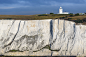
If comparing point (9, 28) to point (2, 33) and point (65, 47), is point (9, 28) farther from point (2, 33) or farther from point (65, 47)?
point (65, 47)

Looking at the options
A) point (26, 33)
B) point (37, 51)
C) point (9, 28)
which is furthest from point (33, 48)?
point (9, 28)

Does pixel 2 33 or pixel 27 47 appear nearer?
pixel 27 47

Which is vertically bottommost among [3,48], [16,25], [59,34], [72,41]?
[3,48]

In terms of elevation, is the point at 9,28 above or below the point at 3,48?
above

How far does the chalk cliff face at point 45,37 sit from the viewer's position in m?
18.6

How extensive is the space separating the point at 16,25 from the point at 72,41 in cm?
1188

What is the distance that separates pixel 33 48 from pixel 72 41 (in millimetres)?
7677

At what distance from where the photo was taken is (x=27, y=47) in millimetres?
19203

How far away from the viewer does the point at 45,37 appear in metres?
19.7

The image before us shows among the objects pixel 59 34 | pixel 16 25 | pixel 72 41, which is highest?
pixel 16 25

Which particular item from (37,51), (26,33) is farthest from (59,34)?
(26,33)

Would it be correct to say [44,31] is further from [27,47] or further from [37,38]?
[27,47]

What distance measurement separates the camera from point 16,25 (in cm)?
2070

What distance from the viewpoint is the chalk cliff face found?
61.0 feet
